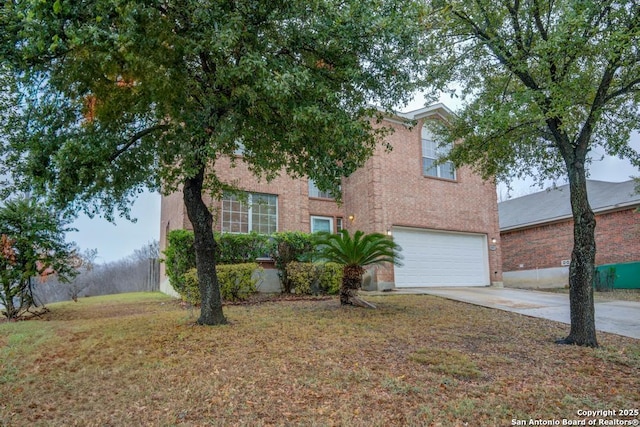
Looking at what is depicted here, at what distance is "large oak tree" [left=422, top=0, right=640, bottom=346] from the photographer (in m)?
6.01

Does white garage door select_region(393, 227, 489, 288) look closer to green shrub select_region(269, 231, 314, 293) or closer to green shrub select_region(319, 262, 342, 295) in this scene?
green shrub select_region(319, 262, 342, 295)

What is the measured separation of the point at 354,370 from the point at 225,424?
5.57 feet

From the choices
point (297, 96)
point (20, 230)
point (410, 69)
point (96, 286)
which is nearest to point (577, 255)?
point (410, 69)

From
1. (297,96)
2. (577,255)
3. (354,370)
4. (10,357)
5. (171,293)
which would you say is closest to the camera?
(354,370)

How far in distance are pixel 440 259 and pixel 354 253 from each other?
783 cm

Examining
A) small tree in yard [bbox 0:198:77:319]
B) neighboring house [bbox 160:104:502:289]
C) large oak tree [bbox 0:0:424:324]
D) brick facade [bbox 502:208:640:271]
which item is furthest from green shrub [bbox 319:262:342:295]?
brick facade [bbox 502:208:640:271]

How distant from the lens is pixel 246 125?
21.1 ft

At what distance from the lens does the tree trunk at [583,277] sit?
609cm

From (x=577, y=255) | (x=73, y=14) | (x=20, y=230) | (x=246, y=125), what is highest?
(x=73, y=14)

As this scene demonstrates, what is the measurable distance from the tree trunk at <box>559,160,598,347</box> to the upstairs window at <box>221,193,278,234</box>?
8.62 metres

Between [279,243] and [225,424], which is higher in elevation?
[279,243]

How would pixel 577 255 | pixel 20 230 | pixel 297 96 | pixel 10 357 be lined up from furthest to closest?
pixel 20 230 → pixel 577 255 → pixel 297 96 → pixel 10 357

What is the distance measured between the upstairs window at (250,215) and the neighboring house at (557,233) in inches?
401

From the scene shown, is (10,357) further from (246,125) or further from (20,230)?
(20,230)
